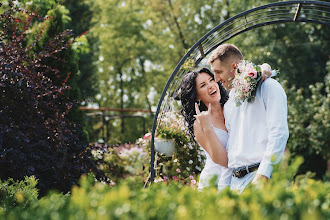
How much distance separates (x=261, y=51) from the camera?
51.5ft

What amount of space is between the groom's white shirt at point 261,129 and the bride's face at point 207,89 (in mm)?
466

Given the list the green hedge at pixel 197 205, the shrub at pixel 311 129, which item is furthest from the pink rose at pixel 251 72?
the shrub at pixel 311 129

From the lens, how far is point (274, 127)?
2752mm

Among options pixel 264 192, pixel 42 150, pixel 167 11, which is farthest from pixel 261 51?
pixel 264 192

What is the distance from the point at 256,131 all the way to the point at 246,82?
376 millimetres

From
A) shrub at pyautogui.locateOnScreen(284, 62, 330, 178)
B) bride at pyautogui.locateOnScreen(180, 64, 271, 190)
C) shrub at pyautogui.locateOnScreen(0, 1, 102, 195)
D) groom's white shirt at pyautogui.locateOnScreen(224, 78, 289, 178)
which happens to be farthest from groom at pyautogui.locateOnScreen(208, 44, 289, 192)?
shrub at pyautogui.locateOnScreen(284, 62, 330, 178)

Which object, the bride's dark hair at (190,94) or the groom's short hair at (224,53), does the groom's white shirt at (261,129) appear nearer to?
the groom's short hair at (224,53)

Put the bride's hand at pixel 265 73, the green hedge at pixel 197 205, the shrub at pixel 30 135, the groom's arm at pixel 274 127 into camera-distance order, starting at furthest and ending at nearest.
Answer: the shrub at pixel 30 135 < the bride's hand at pixel 265 73 < the groom's arm at pixel 274 127 < the green hedge at pixel 197 205

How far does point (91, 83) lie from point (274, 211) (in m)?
16.3

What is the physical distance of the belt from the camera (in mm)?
2965

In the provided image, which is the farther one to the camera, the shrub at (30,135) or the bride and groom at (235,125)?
the shrub at (30,135)

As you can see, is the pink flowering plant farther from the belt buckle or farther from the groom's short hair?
the belt buckle

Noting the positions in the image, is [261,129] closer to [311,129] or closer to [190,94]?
[190,94]

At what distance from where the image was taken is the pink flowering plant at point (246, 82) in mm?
3003
